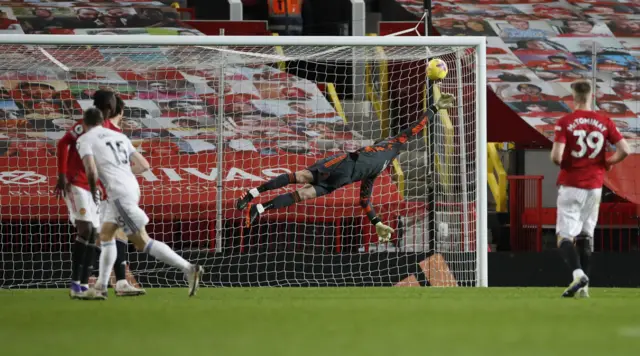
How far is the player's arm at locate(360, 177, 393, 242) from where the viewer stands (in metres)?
11.2

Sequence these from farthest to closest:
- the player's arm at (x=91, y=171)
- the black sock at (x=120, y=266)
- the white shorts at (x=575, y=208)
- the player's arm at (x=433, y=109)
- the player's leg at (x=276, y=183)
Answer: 1. the player's arm at (x=433, y=109)
2. the player's leg at (x=276, y=183)
3. the black sock at (x=120, y=266)
4. the white shorts at (x=575, y=208)
5. the player's arm at (x=91, y=171)

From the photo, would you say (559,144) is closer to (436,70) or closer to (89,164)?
(436,70)

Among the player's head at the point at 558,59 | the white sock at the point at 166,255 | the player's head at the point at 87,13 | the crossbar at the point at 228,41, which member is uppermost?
the player's head at the point at 87,13

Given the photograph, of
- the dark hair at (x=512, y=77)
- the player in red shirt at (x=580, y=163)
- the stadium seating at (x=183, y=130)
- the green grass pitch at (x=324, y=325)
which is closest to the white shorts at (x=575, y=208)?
the player in red shirt at (x=580, y=163)

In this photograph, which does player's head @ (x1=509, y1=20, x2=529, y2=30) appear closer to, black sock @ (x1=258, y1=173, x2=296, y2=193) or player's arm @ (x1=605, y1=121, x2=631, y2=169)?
black sock @ (x1=258, y1=173, x2=296, y2=193)

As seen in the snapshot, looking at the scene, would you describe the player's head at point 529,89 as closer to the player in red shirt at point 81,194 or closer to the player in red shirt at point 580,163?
the player in red shirt at point 580,163

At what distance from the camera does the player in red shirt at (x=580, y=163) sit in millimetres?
8625

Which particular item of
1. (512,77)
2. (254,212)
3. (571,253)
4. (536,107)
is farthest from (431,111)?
(512,77)

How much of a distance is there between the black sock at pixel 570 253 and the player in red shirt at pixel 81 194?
3189 mm

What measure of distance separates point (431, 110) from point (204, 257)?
301cm

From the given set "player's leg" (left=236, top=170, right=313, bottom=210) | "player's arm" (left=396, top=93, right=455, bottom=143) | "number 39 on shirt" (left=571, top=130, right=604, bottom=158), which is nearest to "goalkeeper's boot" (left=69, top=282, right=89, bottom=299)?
"player's leg" (left=236, top=170, right=313, bottom=210)

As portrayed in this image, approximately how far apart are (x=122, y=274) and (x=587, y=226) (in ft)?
11.7

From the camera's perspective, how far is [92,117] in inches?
337

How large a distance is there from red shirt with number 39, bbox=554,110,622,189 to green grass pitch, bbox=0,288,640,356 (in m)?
0.87
